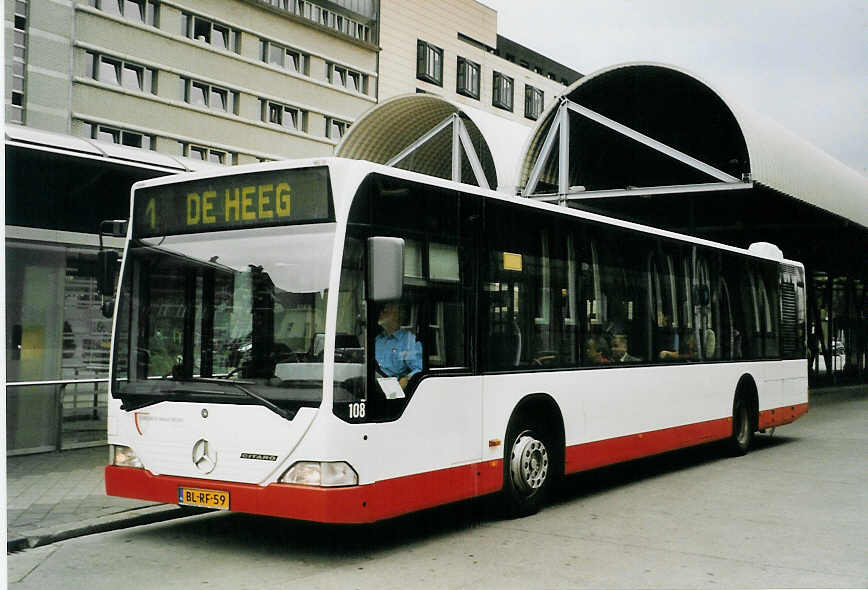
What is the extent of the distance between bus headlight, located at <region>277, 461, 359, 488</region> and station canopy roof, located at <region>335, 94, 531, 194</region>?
17719 mm

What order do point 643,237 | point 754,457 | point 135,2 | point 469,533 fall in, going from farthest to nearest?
point 135,2
point 754,457
point 643,237
point 469,533

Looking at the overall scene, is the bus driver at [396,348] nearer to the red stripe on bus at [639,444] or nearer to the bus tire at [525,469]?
the bus tire at [525,469]

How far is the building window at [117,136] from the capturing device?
42.4 metres

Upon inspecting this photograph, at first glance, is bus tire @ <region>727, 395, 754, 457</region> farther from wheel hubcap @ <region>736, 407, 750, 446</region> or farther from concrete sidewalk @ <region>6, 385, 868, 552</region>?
concrete sidewalk @ <region>6, 385, 868, 552</region>

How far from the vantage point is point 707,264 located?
44.1 ft

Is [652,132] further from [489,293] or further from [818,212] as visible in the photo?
[489,293]

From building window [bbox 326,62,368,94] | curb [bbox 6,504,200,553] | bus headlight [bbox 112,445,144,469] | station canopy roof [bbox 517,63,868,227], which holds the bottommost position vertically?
curb [bbox 6,504,200,553]

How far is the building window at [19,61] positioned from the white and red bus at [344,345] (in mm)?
34134

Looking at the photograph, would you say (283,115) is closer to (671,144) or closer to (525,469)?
(671,144)

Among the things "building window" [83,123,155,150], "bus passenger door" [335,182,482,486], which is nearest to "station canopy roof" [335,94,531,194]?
"bus passenger door" [335,182,482,486]

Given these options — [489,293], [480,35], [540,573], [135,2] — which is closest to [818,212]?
[489,293]

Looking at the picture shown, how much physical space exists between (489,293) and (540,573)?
258 cm

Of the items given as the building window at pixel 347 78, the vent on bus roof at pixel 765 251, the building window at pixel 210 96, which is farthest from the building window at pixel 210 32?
the vent on bus roof at pixel 765 251

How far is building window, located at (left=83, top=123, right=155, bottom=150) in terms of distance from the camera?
4238 centimetres
